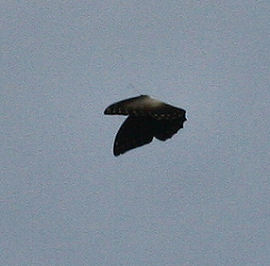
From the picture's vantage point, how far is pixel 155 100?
35531mm

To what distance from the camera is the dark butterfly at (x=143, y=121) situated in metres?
35.2

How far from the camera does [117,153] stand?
3625cm

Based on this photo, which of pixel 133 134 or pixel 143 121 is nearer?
pixel 143 121

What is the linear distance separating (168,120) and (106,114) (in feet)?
6.80

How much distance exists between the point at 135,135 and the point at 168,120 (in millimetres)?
1219

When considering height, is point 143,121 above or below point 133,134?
above

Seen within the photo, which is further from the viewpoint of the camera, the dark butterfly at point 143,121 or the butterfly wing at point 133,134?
the butterfly wing at point 133,134

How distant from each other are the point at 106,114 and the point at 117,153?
1809 mm

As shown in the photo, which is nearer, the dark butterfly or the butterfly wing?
the dark butterfly

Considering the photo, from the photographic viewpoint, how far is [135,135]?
3606 cm

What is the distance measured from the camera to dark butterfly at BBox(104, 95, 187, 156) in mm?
35188

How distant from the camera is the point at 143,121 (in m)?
35.8

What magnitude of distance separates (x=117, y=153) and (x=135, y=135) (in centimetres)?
84

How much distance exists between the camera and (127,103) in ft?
116
